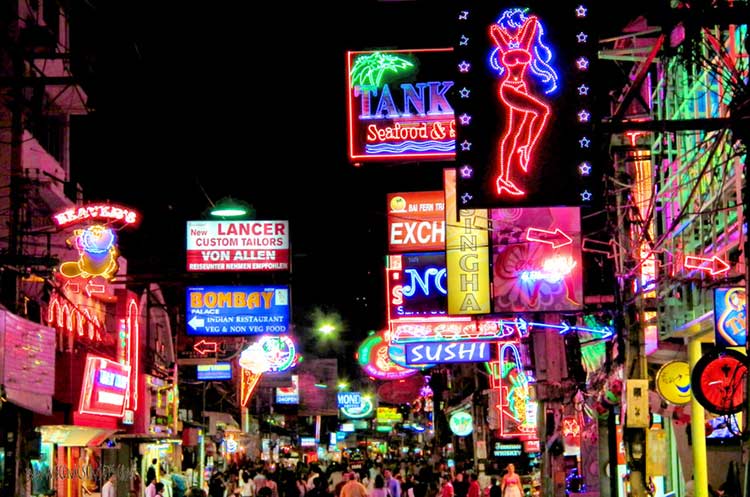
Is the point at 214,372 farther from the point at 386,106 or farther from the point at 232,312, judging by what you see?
the point at 386,106

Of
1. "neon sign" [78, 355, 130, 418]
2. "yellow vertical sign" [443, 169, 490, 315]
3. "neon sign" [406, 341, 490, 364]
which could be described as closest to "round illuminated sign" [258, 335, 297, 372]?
"neon sign" [78, 355, 130, 418]

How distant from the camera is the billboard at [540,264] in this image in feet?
70.6

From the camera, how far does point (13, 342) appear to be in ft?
61.3

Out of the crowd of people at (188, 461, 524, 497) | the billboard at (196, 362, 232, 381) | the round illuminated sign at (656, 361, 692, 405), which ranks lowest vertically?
the crowd of people at (188, 461, 524, 497)

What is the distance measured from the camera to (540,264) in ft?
71.3

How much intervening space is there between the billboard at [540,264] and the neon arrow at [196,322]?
9.99 meters

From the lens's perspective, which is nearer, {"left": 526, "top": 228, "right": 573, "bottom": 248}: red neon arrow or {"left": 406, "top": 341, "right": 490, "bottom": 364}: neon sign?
{"left": 526, "top": 228, "right": 573, "bottom": 248}: red neon arrow

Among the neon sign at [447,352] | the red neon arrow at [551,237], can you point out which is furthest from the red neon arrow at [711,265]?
the neon sign at [447,352]

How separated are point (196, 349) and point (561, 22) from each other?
3233 cm

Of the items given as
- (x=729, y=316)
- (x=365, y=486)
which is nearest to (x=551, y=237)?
(x=729, y=316)

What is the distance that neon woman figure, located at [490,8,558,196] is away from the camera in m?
13.1

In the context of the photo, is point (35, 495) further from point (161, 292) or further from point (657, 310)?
point (161, 292)

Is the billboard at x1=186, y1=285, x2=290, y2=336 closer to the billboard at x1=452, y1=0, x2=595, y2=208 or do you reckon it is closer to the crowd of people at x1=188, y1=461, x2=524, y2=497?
the crowd of people at x1=188, y1=461, x2=524, y2=497

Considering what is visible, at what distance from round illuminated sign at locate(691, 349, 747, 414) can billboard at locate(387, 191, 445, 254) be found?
13.1 m
